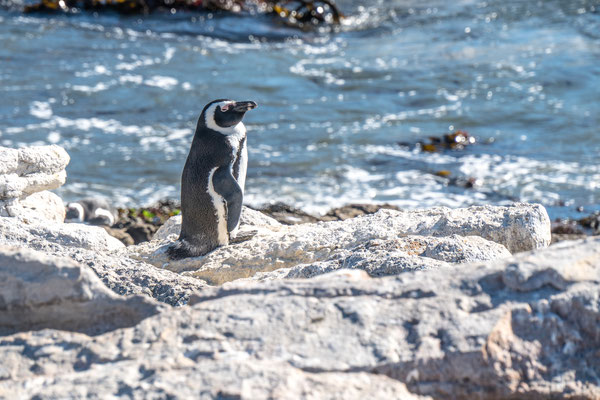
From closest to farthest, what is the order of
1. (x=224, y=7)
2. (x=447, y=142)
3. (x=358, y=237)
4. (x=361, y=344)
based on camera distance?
(x=361, y=344), (x=358, y=237), (x=447, y=142), (x=224, y=7)

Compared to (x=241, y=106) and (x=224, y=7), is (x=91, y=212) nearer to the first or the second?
(x=241, y=106)

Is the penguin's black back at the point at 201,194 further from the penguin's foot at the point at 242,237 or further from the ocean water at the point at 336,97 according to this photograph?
the ocean water at the point at 336,97

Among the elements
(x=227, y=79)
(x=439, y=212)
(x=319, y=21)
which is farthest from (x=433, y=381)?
(x=319, y=21)

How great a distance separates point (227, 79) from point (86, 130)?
123 inches

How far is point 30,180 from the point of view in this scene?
215 inches

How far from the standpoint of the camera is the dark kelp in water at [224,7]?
18047 mm

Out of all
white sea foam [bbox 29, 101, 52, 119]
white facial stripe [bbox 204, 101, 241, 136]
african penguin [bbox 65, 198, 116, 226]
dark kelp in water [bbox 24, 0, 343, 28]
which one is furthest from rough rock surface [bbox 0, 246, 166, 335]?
dark kelp in water [bbox 24, 0, 343, 28]

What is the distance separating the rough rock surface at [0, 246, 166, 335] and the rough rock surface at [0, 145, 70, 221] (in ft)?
9.64

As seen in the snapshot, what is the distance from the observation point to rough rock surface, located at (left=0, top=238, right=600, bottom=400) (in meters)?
1.99

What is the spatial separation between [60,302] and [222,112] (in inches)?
138

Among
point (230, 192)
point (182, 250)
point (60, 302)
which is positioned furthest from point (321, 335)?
point (230, 192)

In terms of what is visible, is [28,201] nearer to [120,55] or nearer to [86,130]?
[86,130]

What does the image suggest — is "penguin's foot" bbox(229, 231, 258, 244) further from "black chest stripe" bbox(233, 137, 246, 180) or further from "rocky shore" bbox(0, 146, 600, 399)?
"rocky shore" bbox(0, 146, 600, 399)

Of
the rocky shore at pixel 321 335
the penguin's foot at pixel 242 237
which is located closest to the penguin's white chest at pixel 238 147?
the penguin's foot at pixel 242 237
